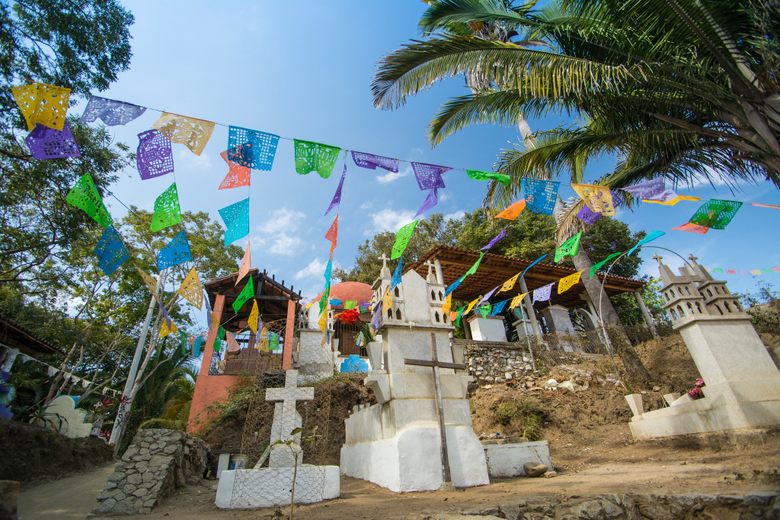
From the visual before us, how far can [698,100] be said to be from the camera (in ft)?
20.0

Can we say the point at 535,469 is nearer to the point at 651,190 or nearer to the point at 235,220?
the point at 651,190

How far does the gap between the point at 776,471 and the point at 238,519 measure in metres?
6.08

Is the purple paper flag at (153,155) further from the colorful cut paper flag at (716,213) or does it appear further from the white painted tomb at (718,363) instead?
the colorful cut paper flag at (716,213)

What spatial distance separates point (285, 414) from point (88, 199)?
456 centimetres

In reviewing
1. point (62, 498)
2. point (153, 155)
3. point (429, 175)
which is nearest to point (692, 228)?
point (429, 175)

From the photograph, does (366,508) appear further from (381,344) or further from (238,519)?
(381,344)

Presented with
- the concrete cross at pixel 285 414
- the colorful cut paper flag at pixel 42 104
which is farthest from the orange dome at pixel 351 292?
the colorful cut paper flag at pixel 42 104

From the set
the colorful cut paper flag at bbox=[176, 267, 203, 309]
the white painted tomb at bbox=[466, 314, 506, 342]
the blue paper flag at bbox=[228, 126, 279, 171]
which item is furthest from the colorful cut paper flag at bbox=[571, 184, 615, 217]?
the white painted tomb at bbox=[466, 314, 506, 342]

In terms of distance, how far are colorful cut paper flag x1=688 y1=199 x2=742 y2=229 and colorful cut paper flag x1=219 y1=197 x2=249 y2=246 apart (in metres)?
8.90

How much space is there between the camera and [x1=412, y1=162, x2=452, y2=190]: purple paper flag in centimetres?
648

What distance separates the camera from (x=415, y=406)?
19.7 ft

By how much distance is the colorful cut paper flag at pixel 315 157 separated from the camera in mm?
5738

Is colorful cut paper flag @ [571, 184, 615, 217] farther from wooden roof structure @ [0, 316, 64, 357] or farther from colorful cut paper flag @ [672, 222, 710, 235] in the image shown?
wooden roof structure @ [0, 316, 64, 357]

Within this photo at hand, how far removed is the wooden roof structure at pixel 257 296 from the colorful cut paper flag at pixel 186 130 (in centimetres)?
941
